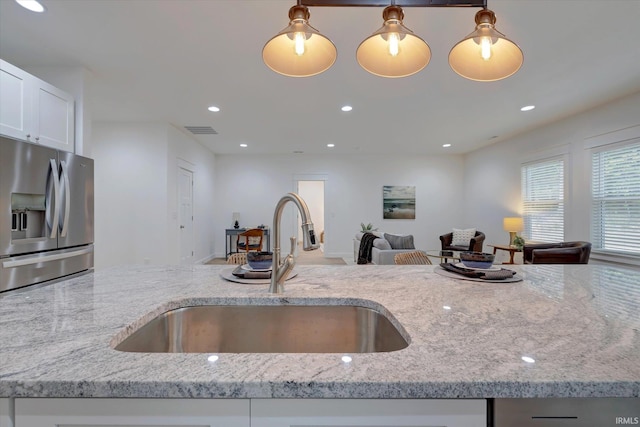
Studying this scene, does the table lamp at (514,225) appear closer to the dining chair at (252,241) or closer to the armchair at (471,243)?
the armchair at (471,243)

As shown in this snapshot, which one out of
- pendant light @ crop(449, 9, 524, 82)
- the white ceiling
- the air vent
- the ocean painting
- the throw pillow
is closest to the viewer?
pendant light @ crop(449, 9, 524, 82)

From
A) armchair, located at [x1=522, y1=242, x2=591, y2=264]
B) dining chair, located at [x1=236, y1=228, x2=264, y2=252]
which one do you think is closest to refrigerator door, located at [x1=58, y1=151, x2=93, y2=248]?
dining chair, located at [x1=236, y1=228, x2=264, y2=252]

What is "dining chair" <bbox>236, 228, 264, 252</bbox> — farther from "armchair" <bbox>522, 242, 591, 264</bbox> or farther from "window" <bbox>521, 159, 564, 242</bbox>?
"window" <bbox>521, 159, 564, 242</bbox>

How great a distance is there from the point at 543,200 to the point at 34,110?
6612 mm

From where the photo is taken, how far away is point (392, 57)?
119cm

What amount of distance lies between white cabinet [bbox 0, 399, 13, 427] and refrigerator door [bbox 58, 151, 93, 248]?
2.47 m

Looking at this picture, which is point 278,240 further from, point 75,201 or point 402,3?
point 75,201

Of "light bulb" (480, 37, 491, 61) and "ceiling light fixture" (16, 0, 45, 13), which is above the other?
"ceiling light fixture" (16, 0, 45, 13)

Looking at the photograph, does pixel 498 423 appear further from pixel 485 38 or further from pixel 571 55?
pixel 571 55

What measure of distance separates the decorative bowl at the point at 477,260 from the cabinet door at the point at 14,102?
3173mm

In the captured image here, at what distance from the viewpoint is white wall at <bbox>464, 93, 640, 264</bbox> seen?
3.95 m

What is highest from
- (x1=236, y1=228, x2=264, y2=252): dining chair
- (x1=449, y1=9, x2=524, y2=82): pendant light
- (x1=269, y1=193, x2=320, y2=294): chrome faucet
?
(x1=449, y1=9, x2=524, y2=82): pendant light

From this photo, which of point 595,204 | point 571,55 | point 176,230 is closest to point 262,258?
point 571,55

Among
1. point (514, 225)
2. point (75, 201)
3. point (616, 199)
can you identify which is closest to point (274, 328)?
point (75, 201)
